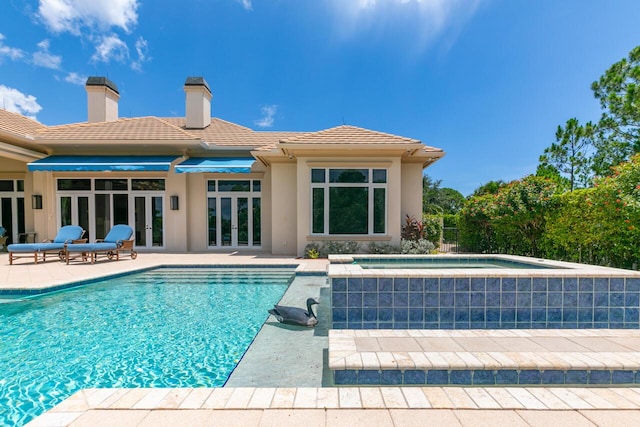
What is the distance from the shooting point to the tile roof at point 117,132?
18.3 meters

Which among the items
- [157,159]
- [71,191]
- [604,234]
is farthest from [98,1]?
[604,234]

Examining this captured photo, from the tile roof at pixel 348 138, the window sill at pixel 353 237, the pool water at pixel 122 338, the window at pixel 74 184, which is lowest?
the pool water at pixel 122 338

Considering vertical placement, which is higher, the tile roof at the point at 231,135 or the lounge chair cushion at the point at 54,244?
the tile roof at the point at 231,135

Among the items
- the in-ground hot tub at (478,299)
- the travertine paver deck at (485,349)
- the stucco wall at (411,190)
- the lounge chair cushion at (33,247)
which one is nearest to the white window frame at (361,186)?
the stucco wall at (411,190)

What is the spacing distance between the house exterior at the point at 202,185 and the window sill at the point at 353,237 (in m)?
0.05

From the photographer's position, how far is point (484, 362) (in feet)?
13.9

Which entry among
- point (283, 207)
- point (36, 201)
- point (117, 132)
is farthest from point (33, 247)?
point (283, 207)

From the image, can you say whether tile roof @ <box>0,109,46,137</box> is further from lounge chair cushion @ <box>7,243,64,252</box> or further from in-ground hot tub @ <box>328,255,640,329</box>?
in-ground hot tub @ <box>328,255,640,329</box>

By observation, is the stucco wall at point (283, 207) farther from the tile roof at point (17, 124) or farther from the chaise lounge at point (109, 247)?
the tile roof at point (17, 124)

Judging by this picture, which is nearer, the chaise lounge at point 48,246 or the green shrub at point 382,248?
the chaise lounge at point 48,246

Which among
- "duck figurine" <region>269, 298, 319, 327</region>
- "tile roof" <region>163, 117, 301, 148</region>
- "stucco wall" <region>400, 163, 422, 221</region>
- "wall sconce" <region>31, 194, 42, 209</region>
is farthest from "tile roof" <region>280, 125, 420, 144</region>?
"wall sconce" <region>31, 194, 42, 209</region>

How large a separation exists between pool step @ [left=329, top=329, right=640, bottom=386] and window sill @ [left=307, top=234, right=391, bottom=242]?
36.9 ft

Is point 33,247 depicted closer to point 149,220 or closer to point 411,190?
point 149,220

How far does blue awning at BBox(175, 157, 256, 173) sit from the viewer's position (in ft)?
57.9
